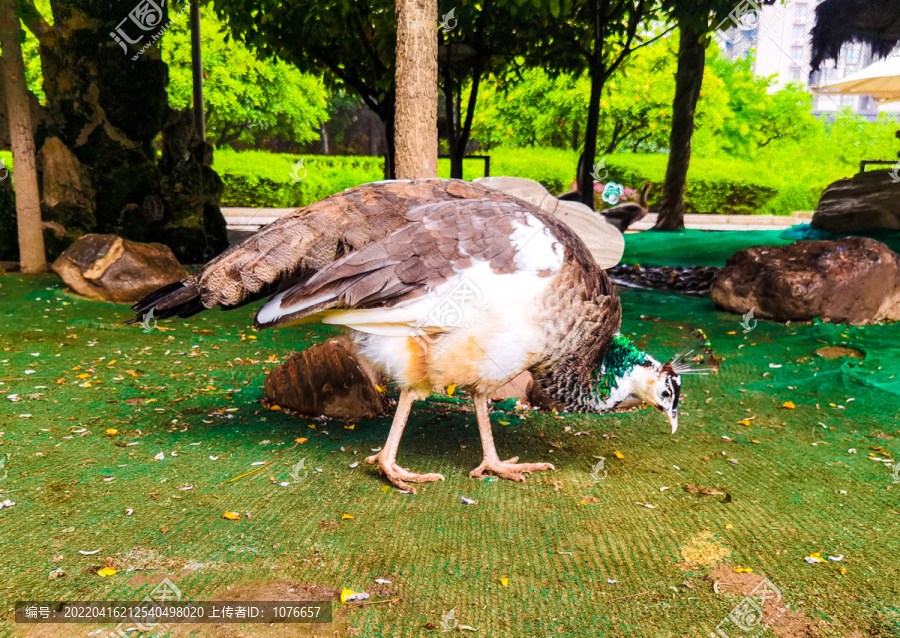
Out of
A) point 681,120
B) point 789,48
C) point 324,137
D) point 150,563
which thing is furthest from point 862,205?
point 324,137

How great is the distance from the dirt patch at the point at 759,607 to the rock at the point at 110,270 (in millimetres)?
5256

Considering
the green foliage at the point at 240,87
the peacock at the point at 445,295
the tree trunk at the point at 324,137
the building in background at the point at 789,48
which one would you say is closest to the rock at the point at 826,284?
the building in background at the point at 789,48

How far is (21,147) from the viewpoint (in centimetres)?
650

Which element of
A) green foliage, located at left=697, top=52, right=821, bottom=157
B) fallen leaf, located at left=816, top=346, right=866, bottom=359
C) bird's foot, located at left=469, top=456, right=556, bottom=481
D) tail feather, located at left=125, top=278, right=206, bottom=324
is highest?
green foliage, located at left=697, top=52, right=821, bottom=157

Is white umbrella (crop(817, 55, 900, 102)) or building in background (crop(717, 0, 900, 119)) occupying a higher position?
building in background (crop(717, 0, 900, 119))

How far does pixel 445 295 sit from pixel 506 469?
84cm

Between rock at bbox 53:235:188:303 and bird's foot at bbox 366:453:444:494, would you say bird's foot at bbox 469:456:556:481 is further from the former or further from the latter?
rock at bbox 53:235:188:303

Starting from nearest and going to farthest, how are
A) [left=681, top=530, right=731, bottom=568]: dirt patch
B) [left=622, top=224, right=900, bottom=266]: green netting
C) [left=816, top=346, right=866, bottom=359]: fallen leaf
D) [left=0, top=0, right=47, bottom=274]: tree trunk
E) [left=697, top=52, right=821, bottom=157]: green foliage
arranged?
[left=681, top=530, right=731, bottom=568]: dirt patch < [left=816, top=346, right=866, bottom=359]: fallen leaf < [left=0, top=0, right=47, bottom=274]: tree trunk < [left=622, top=224, right=900, bottom=266]: green netting < [left=697, top=52, right=821, bottom=157]: green foliage

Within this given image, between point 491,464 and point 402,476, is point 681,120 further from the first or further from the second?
point 402,476

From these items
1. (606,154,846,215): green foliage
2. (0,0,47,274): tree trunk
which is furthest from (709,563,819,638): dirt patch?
(606,154,846,215): green foliage

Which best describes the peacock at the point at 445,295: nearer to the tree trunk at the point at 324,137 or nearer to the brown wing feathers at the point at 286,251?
the brown wing feathers at the point at 286,251

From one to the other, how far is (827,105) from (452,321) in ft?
103

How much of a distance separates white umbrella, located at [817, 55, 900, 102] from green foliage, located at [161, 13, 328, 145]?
1149cm

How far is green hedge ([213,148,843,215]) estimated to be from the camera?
19484 mm
